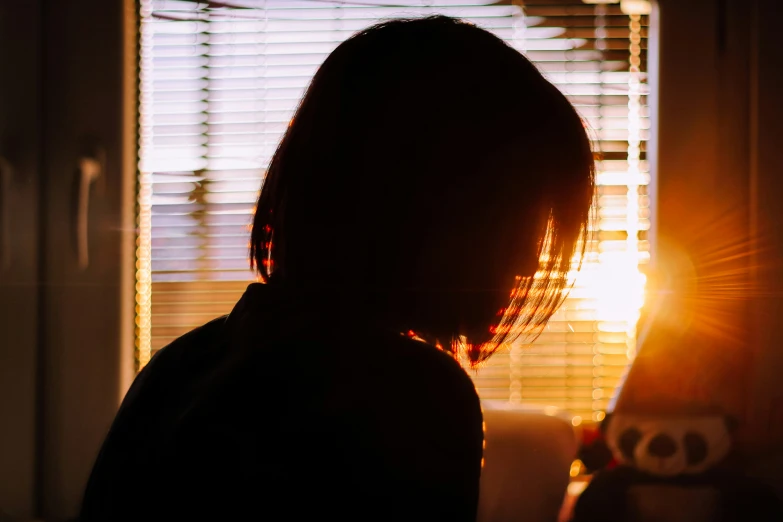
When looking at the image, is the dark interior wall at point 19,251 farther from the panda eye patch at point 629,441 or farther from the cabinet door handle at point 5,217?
the panda eye patch at point 629,441

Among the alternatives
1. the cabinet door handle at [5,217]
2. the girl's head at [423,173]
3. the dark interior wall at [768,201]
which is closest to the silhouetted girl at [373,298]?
the girl's head at [423,173]

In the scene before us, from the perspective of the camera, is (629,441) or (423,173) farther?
(629,441)

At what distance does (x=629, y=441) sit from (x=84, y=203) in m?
0.82

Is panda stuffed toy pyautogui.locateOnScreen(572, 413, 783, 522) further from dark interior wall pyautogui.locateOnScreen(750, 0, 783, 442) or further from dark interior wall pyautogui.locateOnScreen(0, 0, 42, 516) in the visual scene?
dark interior wall pyautogui.locateOnScreen(0, 0, 42, 516)

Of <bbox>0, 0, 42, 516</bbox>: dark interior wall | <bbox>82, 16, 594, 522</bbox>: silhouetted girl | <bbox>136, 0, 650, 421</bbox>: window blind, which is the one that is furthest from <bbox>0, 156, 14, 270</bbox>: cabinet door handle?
<bbox>82, 16, 594, 522</bbox>: silhouetted girl

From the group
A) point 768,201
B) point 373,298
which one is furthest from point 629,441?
point 373,298

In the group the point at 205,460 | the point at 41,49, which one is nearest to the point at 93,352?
the point at 41,49

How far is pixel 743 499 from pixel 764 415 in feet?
0.40

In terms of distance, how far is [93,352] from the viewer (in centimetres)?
83

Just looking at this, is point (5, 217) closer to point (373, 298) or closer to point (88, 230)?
point (88, 230)

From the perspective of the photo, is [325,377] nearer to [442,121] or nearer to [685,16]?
[442,121]

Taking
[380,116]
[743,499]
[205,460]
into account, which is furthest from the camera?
[743,499]

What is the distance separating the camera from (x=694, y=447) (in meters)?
0.73

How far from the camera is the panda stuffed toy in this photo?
71 centimetres
